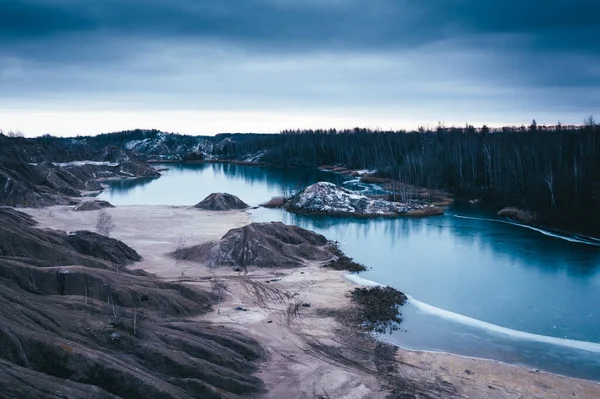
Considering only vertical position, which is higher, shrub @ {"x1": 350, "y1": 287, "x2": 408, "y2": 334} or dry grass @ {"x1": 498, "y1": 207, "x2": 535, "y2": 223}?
dry grass @ {"x1": 498, "y1": 207, "x2": 535, "y2": 223}

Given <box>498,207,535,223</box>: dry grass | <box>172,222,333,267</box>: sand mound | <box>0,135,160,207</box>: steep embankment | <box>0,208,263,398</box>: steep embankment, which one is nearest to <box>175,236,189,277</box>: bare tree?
<box>172,222,333,267</box>: sand mound

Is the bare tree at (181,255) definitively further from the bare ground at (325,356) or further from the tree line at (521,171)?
the tree line at (521,171)

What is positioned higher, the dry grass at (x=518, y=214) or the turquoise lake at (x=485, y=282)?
the dry grass at (x=518, y=214)

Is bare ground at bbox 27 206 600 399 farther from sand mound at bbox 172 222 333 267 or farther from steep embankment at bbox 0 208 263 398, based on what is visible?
steep embankment at bbox 0 208 263 398

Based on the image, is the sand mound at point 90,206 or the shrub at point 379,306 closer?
the shrub at point 379,306

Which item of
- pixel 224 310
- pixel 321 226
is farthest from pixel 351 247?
pixel 224 310

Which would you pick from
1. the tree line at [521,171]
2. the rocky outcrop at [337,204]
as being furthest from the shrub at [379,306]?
the rocky outcrop at [337,204]
